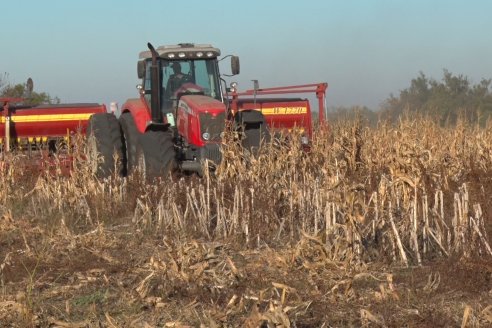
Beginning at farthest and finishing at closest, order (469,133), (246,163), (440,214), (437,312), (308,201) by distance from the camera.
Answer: (469,133) → (246,163) → (308,201) → (440,214) → (437,312)

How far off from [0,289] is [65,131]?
879 centimetres

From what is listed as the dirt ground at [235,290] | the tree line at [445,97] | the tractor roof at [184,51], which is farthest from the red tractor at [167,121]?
the tree line at [445,97]

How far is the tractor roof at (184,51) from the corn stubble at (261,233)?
1989 mm

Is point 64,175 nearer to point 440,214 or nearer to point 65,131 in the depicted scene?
point 65,131

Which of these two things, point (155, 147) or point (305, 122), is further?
point (305, 122)

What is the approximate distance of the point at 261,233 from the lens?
803 centimetres

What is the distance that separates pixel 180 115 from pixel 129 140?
915 mm

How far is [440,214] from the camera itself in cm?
745

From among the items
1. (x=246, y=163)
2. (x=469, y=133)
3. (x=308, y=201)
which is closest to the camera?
(x=308, y=201)

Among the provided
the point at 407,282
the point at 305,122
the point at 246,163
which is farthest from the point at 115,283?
the point at 305,122

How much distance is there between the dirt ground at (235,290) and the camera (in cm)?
516

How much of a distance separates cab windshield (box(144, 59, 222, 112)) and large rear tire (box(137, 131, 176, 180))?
856 mm

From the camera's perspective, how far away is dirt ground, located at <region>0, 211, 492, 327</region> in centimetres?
516

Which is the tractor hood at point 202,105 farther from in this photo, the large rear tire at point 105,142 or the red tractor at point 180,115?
the large rear tire at point 105,142
